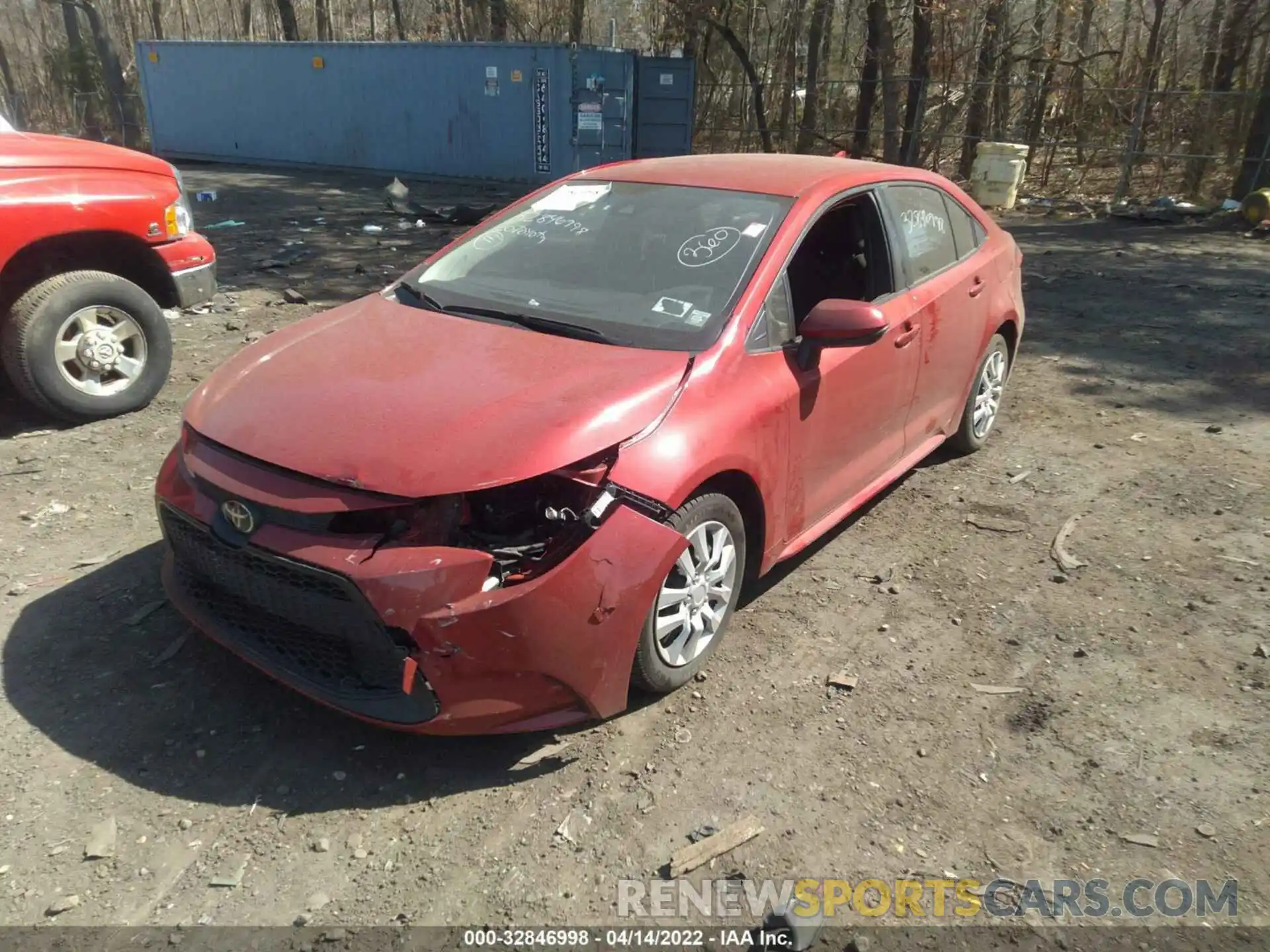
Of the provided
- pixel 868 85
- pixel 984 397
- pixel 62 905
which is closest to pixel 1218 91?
pixel 868 85

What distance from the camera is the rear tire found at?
520cm

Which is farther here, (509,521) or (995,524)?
(995,524)

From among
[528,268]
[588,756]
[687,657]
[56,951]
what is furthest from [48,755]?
[528,268]

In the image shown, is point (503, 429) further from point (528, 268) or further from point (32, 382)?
point (32, 382)

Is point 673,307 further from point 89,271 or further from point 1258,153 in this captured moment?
point 1258,153

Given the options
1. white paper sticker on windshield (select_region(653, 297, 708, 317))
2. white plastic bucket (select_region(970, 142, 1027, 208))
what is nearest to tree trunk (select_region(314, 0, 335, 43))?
white plastic bucket (select_region(970, 142, 1027, 208))

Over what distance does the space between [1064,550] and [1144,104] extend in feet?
44.9

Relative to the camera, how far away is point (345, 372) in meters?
3.24

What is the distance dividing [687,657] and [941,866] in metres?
1.04

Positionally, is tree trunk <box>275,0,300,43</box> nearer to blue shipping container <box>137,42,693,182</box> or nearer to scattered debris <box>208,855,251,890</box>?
blue shipping container <box>137,42,693,182</box>

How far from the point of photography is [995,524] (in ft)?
15.4

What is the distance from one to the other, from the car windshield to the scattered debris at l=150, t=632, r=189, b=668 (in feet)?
5.25

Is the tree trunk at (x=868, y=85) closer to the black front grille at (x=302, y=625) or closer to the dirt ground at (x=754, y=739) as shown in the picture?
the dirt ground at (x=754, y=739)

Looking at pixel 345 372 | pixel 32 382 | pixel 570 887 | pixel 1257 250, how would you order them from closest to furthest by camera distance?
pixel 570 887, pixel 345 372, pixel 32 382, pixel 1257 250
